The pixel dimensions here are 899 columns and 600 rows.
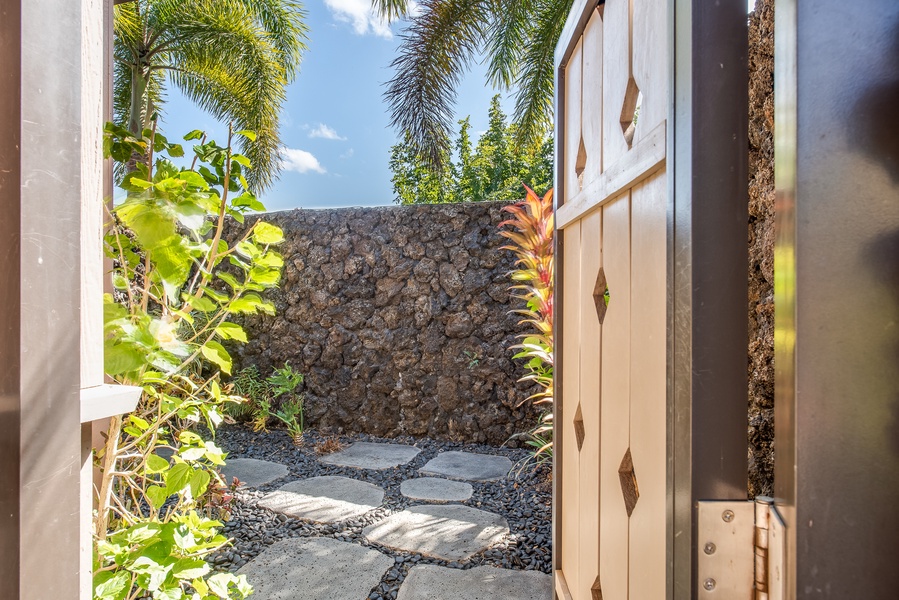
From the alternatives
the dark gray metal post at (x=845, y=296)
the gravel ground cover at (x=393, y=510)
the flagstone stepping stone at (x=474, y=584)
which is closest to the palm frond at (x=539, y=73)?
the gravel ground cover at (x=393, y=510)

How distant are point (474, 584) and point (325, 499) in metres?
1.10

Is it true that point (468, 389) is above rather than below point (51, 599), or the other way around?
below

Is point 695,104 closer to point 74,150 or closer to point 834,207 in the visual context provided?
point 834,207

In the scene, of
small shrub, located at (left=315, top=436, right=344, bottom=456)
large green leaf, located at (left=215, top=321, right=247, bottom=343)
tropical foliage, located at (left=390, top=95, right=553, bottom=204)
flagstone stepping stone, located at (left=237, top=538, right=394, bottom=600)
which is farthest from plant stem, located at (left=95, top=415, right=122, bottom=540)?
tropical foliage, located at (left=390, top=95, right=553, bottom=204)

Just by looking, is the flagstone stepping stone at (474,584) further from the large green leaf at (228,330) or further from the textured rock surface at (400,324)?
the textured rock surface at (400,324)

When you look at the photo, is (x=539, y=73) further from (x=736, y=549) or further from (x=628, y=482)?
(x=736, y=549)

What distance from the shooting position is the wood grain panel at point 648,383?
67cm

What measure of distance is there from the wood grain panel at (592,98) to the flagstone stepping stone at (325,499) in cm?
203

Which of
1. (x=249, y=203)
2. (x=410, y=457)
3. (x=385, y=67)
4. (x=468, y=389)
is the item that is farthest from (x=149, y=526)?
(x=385, y=67)

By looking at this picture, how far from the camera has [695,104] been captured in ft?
1.64

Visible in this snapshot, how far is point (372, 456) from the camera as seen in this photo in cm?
341

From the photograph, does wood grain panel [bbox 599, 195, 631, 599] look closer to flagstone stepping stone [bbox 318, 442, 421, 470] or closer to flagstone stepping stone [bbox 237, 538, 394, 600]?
flagstone stepping stone [bbox 237, 538, 394, 600]

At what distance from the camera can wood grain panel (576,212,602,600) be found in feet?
3.38

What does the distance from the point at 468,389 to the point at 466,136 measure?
28.4ft
